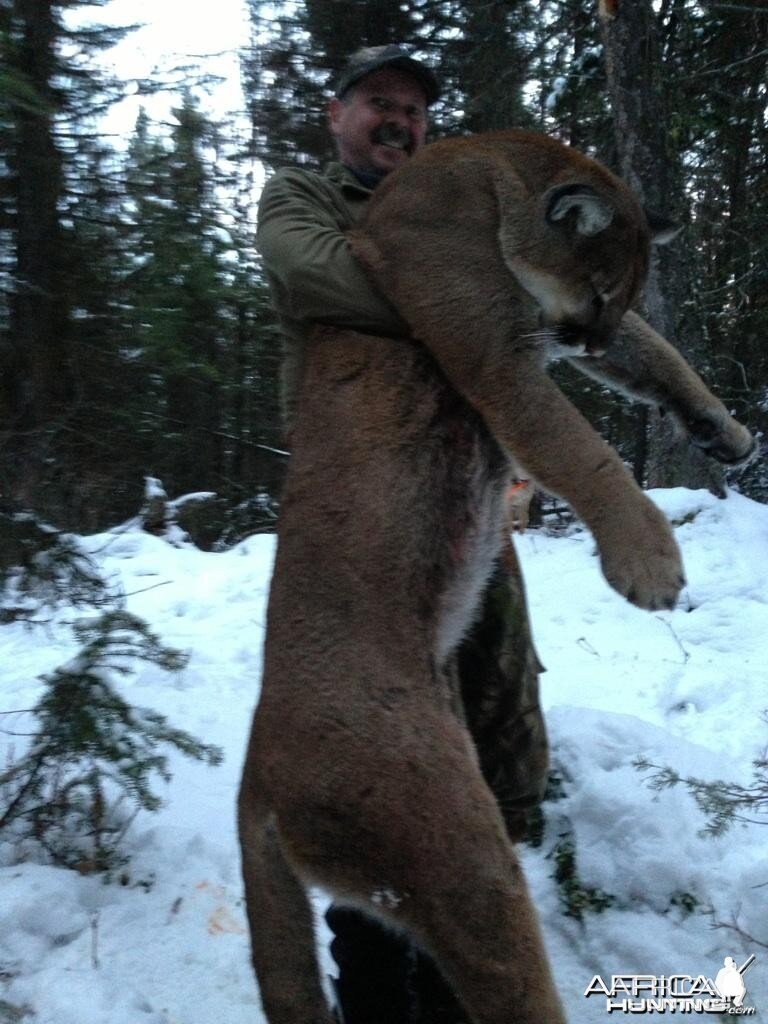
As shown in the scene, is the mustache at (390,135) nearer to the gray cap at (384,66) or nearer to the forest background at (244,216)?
the gray cap at (384,66)

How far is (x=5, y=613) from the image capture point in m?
4.21

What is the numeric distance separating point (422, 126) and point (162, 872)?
3310 mm

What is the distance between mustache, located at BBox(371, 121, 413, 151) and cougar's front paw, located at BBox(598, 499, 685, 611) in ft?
5.77

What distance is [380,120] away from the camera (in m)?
3.48

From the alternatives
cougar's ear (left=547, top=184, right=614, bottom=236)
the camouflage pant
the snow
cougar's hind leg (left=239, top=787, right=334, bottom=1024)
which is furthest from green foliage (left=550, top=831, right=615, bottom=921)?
cougar's ear (left=547, top=184, right=614, bottom=236)

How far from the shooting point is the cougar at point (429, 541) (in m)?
2.38

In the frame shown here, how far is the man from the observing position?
9.57 ft

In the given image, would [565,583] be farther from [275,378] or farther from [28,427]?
[28,427]

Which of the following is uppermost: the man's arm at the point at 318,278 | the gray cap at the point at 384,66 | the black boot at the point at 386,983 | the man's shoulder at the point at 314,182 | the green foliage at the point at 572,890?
the gray cap at the point at 384,66

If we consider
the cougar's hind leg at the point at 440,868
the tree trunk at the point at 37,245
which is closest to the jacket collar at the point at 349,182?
the tree trunk at the point at 37,245

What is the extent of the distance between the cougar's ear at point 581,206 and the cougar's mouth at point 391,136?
876 mm

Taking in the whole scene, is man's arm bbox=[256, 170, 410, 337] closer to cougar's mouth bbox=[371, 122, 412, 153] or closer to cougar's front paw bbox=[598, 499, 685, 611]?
cougar's mouth bbox=[371, 122, 412, 153]

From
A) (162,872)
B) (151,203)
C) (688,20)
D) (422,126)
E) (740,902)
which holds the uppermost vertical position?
(688,20)

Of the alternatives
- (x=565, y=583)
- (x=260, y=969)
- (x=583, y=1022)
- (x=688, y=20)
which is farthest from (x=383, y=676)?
(x=688, y=20)
